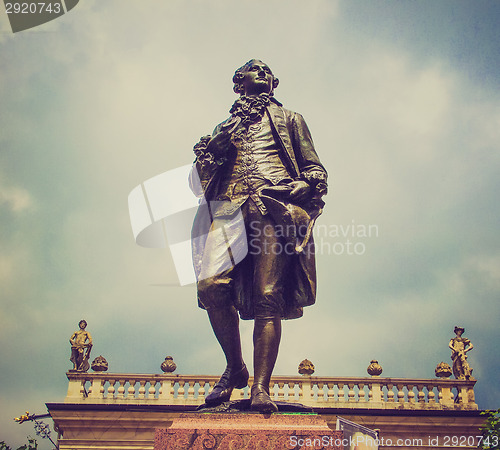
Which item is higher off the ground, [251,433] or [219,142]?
[219,142]

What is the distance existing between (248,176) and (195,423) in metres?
2.05

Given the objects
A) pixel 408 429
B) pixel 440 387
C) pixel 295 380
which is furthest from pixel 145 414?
pixel 440 387

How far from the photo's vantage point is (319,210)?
5156mm

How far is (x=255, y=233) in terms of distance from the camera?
16.5ft

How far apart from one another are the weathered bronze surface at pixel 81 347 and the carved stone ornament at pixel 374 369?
922 cm

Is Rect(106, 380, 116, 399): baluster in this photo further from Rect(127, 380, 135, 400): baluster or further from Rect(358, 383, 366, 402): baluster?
Rect(358, 383, 366, 402): baluster

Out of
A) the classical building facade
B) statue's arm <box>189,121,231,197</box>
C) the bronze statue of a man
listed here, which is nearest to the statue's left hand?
the bronze statue of a man

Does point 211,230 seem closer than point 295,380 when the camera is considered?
Yes

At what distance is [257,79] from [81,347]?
1646 cm

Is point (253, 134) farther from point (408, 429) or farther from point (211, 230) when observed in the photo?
point (408, 429)

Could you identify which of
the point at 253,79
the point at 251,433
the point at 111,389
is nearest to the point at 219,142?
the point at 253,79

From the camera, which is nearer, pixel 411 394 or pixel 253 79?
pixel 253 79

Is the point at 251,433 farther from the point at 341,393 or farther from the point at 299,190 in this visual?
the point at 341,393

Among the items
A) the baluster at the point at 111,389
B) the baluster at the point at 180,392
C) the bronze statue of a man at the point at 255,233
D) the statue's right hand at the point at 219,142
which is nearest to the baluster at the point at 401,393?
the baluster at the point at 180,392
